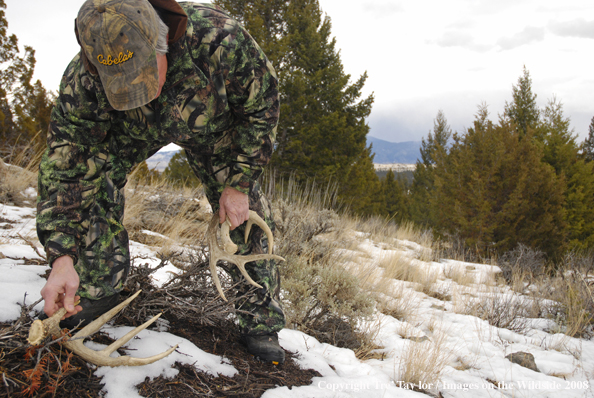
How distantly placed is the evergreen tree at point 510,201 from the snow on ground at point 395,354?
4.18 meters

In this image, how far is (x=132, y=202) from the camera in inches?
175

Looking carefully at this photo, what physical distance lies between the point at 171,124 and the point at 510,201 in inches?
311

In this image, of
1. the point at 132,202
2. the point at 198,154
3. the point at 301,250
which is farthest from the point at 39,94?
the point at 198,154

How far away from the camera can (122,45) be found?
1282 millimetres

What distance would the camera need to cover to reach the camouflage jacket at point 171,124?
1.50 metres

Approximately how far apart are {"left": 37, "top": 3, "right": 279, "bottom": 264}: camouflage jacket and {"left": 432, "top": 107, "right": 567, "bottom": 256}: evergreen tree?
24.2 feet

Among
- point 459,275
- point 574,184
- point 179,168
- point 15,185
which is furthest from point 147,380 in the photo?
point 179,168

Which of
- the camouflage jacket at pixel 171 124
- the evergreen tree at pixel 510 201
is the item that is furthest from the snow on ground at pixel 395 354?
the evergreen tree at pixel 510 201

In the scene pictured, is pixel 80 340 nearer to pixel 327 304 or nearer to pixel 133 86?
pixel 133 86

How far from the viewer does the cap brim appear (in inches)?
52.3

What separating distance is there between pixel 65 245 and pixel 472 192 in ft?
27.9

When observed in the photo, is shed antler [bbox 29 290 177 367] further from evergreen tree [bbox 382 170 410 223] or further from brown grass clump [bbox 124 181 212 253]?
evergreen tree [bbox 382 170 410 223]

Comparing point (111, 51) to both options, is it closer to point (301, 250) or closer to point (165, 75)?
point (165, 75)

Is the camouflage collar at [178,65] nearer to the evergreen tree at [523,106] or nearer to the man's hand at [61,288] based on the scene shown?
the man's hand at [61,288]
